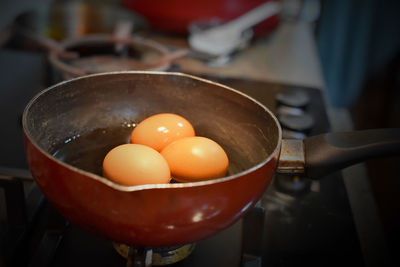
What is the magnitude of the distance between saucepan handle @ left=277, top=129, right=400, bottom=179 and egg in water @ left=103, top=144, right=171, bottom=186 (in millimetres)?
149

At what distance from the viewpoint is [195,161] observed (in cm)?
48

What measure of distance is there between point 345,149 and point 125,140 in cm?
33

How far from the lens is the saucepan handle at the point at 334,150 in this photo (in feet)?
1.49

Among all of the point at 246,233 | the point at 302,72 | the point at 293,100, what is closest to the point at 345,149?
the point at 246,233

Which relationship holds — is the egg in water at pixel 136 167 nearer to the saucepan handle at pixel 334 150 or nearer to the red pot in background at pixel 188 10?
the saucepan handle at pixel 334 150

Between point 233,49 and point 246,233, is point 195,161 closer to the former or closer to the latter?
point 246,233

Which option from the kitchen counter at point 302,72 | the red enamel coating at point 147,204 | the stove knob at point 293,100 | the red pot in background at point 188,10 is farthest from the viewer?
the red pot in background at point 188,10

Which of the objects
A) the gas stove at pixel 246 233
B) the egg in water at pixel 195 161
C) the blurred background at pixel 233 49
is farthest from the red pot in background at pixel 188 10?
the egg in water at pixel 195 161

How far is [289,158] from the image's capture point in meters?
0.48

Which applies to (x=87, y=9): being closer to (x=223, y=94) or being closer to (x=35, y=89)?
(x=35, y=89)

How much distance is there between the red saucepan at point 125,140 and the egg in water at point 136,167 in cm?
6

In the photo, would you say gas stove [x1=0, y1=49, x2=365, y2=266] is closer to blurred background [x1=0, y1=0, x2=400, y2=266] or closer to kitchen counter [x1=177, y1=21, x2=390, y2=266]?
kitchen counter [x1=177, y1=21, x2=390, y2=266]

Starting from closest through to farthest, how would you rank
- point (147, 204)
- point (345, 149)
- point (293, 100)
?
1. point (147, 204)
2. point (345, 149)
3. point (293, 100)

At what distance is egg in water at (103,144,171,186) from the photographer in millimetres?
444
